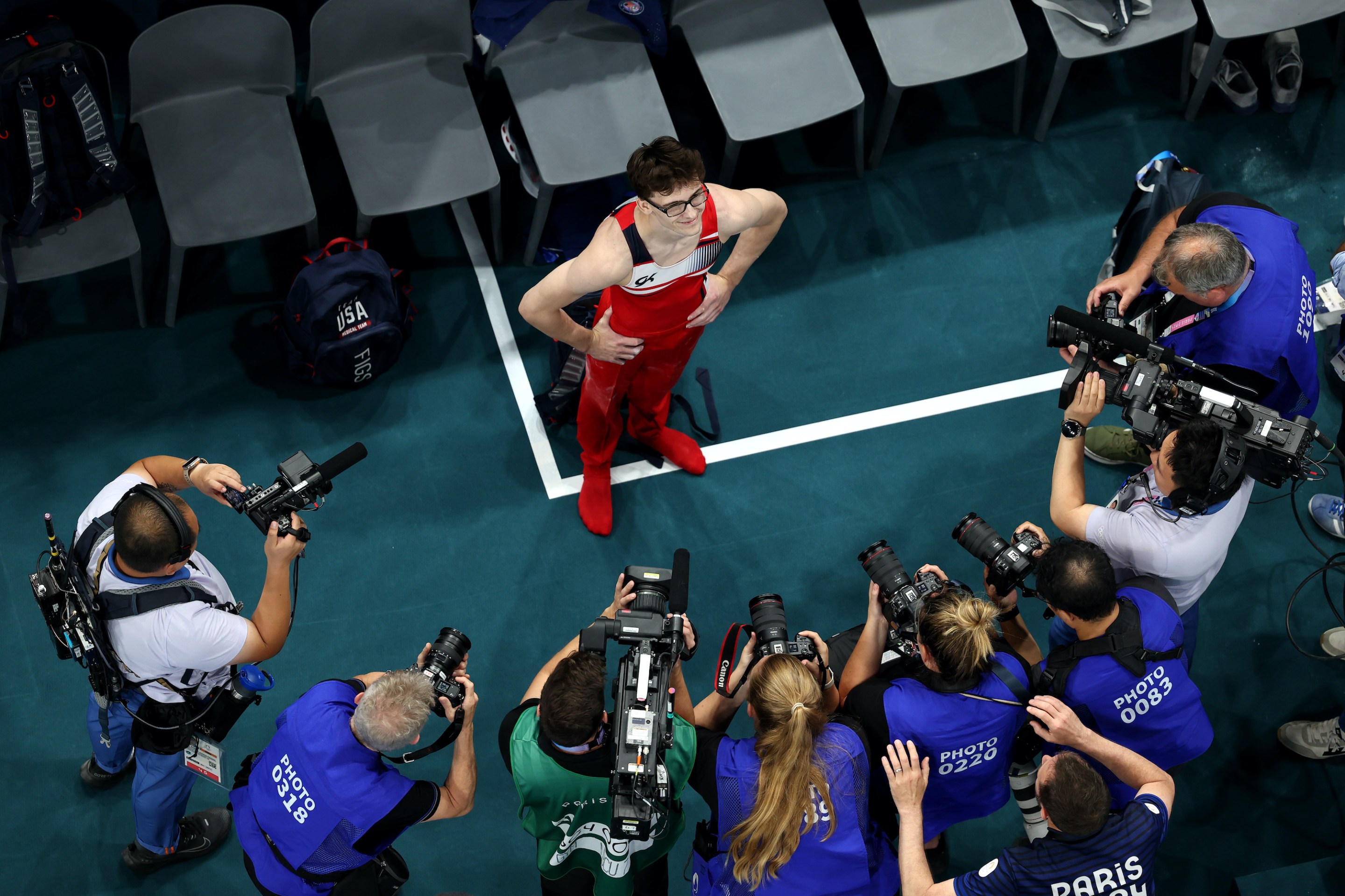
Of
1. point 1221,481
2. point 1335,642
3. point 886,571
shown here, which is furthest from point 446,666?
point 1335,642

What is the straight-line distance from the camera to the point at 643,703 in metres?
3.61

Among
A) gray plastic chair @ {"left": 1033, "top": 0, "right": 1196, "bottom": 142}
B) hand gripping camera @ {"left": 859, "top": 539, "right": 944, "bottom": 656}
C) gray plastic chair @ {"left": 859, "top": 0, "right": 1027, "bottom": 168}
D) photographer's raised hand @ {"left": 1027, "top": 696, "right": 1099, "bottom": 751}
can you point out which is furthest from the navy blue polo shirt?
gray plastic chair @ {"left": 1033, "top": 0, "right": 1196, "bottom": 142}

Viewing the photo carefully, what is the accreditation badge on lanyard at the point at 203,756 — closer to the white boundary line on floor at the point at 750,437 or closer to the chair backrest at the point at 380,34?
the white boundary line on floor at the point at 750,437

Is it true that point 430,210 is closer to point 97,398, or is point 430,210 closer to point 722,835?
point 97,398

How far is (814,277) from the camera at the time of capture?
6.10 meters


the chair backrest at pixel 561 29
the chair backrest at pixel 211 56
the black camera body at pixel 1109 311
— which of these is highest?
the chair backrest at pixel 211 56

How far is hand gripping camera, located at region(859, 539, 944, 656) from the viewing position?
4035 millimetres

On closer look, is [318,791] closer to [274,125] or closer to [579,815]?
[579,815]

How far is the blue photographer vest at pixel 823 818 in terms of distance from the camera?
3.69 m

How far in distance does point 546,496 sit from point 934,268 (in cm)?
229

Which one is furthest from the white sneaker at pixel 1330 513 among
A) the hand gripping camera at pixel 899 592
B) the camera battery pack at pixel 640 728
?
the camera battery pack at pixel 640 728

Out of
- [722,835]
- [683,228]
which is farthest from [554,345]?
[722,835]

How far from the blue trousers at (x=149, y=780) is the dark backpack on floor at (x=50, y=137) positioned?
6.89ft

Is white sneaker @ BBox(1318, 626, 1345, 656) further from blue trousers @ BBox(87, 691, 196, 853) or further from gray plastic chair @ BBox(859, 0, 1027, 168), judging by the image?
blue trousers @ BBox(87, 691, 196, 853)
